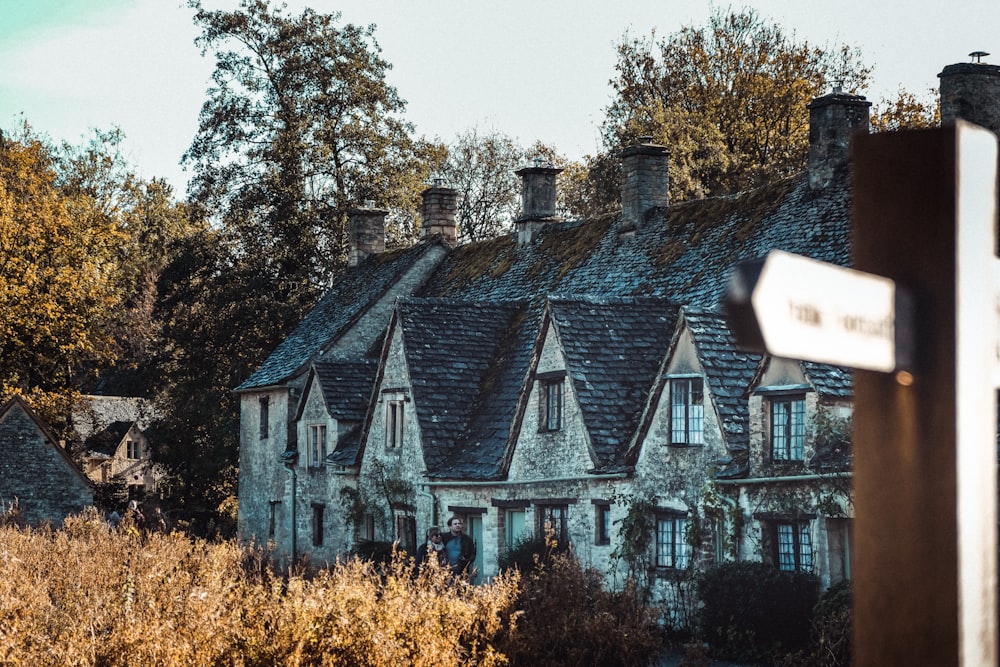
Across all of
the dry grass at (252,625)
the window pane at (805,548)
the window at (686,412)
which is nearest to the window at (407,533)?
the window at (686,412)

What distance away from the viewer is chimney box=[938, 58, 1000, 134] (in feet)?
85.5

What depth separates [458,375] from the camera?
29328 millimetres

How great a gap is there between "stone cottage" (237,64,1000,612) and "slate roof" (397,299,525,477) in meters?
0.05

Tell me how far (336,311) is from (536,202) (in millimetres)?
7270

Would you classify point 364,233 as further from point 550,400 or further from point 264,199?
point 550,400

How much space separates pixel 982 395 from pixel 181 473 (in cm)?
4673

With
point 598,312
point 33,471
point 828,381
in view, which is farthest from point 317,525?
point 828,381

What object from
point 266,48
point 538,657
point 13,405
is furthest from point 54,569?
point 266,48

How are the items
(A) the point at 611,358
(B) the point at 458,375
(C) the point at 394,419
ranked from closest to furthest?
(A) the point at 611,358, (B) the point at 458,375, (C) the point at 394,419

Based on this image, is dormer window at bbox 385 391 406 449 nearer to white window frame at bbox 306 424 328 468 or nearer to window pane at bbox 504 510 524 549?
window pane at bbox 504 510 524 549

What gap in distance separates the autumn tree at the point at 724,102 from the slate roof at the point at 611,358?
20034 millimetres

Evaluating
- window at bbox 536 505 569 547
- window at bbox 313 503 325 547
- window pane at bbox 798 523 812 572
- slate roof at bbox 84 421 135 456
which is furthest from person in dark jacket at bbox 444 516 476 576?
slate roof at bbox 84 421 135 456

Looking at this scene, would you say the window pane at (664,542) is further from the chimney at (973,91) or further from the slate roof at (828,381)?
the chimney at (973,91)

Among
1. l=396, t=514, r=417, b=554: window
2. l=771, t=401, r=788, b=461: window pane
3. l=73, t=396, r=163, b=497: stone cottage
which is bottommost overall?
l=73, t=396, r=163, b=497: stone cottage
